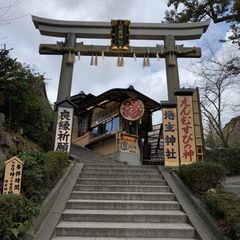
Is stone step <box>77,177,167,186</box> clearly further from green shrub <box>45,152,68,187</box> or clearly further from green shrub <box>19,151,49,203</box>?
green shrub <box>19,151,49,203</box>

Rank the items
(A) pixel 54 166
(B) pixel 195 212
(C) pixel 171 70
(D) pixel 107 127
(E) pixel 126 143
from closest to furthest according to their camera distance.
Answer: (B) pixel 195 212, (A) pixel 54 166, (C) pixel 171 70, (E) pixel 126 143, (D) pixel 107 127

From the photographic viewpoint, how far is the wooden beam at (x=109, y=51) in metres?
16.0

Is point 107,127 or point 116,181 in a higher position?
point 107,127

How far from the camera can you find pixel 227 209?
5195 mm

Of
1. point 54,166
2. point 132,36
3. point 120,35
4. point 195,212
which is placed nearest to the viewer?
point 195,212

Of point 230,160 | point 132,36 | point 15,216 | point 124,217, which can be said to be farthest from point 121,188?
point 132,36

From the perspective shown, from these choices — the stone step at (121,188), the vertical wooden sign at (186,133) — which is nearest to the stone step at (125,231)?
the stone step at (121,188)

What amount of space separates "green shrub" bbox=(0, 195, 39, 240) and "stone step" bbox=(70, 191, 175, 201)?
2.28m

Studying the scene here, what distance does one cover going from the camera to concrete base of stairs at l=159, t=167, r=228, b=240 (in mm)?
5334

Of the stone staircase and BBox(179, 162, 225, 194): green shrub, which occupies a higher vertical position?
BBox(179, 162, 225, 194): green shrub

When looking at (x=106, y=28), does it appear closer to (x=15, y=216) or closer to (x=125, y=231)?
(x=125, y=231)

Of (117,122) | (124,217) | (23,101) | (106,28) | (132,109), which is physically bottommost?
(124,217)

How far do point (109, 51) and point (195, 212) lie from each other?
11.5 meters

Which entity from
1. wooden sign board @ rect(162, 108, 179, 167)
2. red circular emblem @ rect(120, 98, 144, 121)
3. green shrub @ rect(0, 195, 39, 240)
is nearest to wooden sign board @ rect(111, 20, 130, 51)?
red circular emblem @ rect(120, 98, 144, 121)
